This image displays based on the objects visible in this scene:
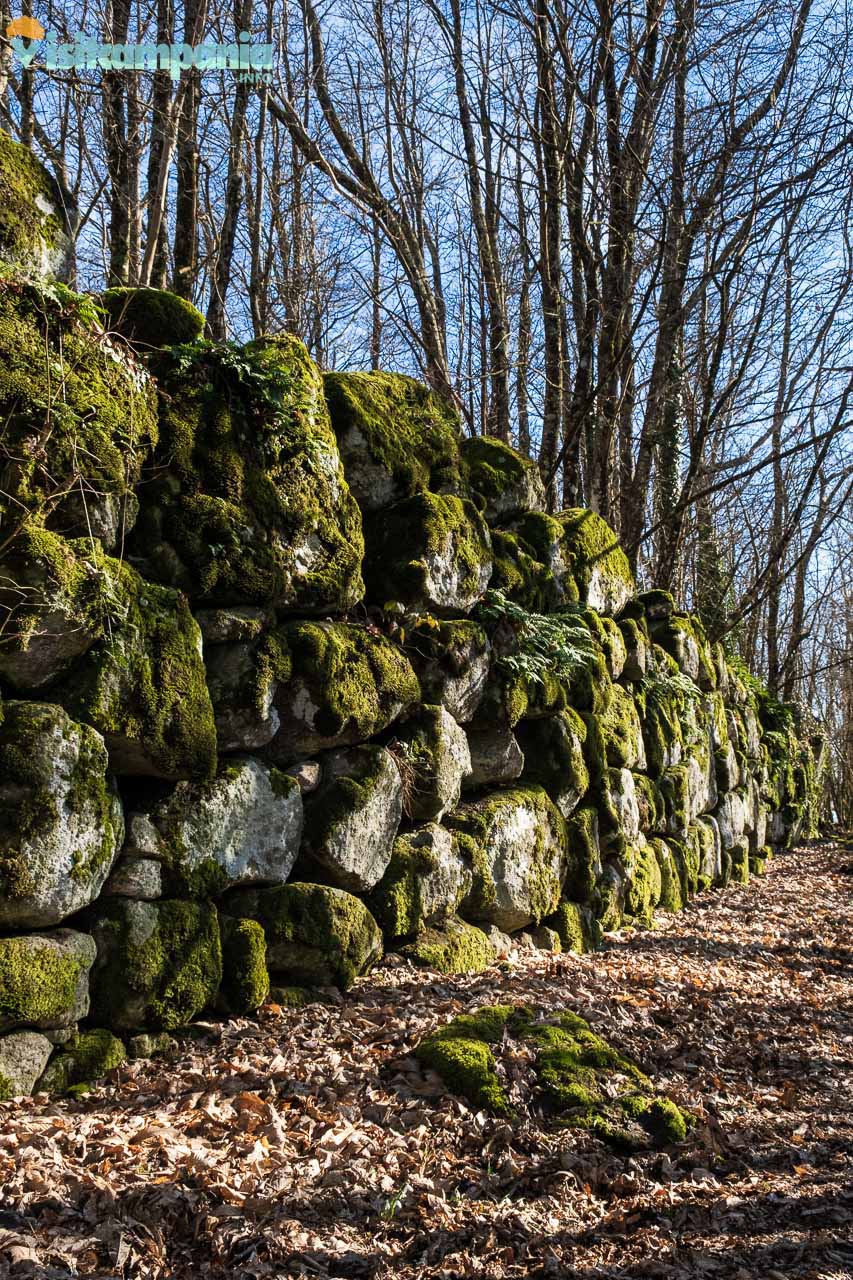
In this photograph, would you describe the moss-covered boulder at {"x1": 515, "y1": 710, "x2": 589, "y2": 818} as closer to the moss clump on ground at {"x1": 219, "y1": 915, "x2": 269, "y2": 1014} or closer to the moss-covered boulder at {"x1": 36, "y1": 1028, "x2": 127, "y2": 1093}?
the moss clump on ground at {"x1": 219, "y1": 915, "x2": 269, "y2": 1014}

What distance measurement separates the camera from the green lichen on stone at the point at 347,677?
15.2 feet

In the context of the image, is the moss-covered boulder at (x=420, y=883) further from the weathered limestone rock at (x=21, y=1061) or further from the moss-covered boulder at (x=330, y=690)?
the weathered limestone rock at (x=21, y=1061)

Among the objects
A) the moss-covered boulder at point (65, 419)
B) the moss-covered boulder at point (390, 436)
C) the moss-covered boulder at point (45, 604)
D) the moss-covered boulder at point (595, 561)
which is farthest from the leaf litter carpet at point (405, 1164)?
the moss-covered boulder at point (595, 561)

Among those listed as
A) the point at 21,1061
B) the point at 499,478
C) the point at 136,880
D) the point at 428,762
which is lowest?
the point at 21,1061

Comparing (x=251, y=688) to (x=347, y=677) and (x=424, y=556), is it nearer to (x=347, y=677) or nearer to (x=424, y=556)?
(x=347, y=677)

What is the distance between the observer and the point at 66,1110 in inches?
127

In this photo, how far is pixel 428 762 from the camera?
5230 mm

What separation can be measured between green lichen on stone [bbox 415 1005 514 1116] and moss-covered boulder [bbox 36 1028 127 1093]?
123 centimetres

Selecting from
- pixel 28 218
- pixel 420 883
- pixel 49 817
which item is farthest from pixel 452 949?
pixel 28 218

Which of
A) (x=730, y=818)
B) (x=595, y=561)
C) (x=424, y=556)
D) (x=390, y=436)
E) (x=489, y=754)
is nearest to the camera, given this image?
(x=424, y=556)

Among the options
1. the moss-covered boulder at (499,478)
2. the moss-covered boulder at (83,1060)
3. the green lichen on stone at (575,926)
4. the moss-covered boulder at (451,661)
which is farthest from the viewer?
the moss-covered boulder at (499,478)

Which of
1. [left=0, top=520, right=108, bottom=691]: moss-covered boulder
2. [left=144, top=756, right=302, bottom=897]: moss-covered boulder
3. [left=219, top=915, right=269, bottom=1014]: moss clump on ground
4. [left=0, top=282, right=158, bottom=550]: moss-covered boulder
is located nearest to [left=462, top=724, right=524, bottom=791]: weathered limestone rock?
[left=144, top=756, right=302, bottom=897]: moss-covered boulder

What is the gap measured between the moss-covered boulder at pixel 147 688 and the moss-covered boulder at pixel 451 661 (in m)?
1.68

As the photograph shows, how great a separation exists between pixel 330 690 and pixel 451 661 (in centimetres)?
116
